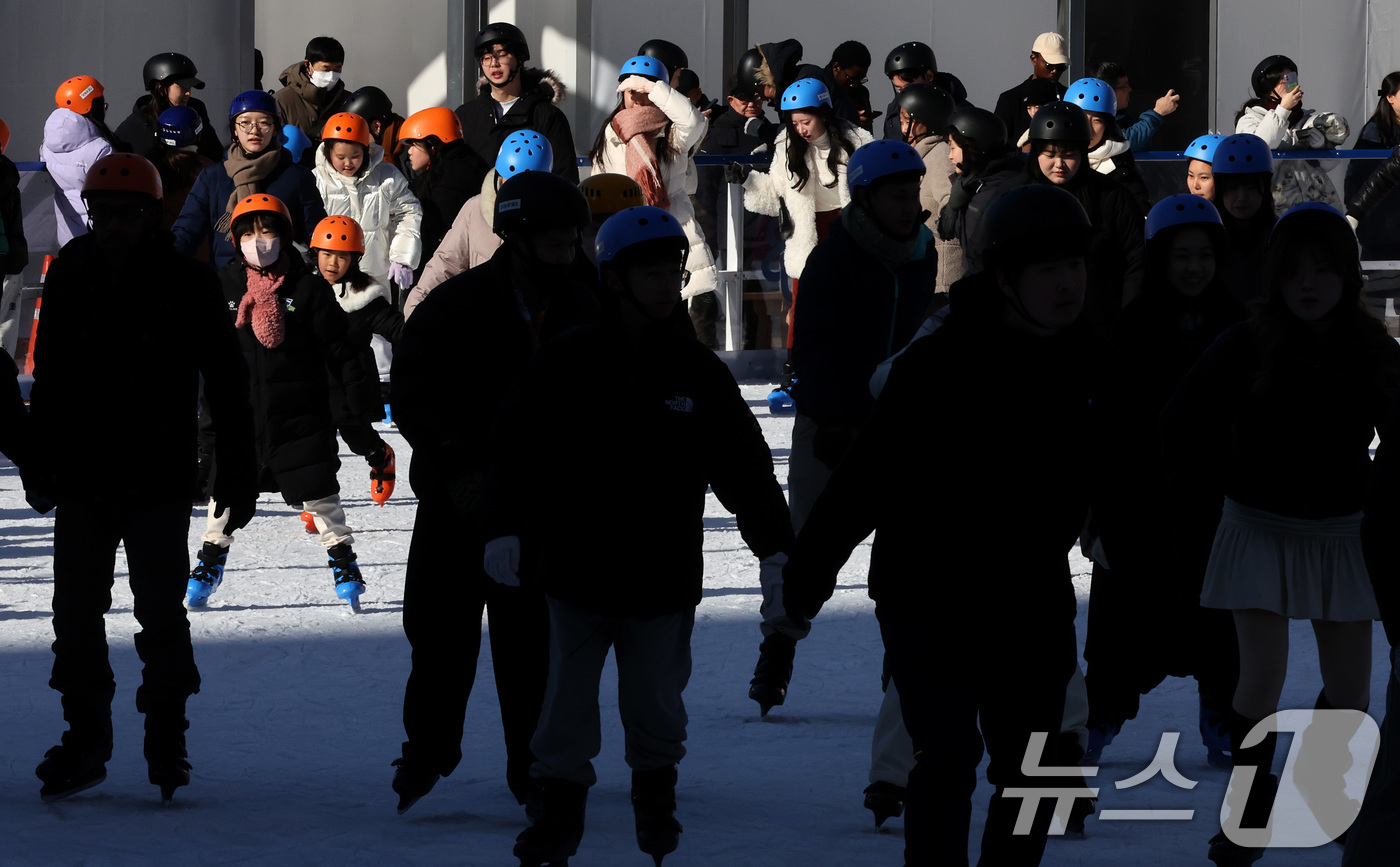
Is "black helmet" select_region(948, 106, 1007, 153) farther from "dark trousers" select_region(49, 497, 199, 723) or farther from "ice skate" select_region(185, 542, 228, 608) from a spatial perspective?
"dark trousers" select_region(49, 497, 199, 723)

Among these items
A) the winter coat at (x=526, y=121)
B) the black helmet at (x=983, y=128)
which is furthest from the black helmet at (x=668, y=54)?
the black helmet at (x=983, y=128)

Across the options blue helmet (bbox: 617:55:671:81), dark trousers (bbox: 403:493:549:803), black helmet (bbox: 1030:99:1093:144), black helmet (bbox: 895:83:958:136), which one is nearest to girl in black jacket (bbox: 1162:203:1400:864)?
dark trousers (bbox: 403:493:549:803)

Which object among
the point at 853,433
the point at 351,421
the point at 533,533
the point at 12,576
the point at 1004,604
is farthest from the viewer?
the point at 12,576

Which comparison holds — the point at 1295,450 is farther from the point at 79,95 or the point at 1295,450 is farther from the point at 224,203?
the point at 79,95

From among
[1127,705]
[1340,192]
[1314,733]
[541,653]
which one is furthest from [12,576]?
[1340,192]

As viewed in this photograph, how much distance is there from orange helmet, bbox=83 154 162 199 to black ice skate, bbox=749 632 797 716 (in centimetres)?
224

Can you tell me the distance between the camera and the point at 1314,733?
15.0 feet

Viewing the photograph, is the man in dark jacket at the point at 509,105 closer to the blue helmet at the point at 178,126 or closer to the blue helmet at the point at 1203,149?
the blue helmet at the point at 178,126

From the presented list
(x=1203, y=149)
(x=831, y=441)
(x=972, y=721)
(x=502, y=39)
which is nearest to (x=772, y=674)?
(x=831, y=441)

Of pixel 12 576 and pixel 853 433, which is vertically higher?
pixel 853 433

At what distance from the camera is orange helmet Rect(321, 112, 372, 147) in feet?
35.7

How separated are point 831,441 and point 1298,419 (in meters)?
1.46

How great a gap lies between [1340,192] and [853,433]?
11.3 m

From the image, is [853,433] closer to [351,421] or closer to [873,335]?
[873,335]
